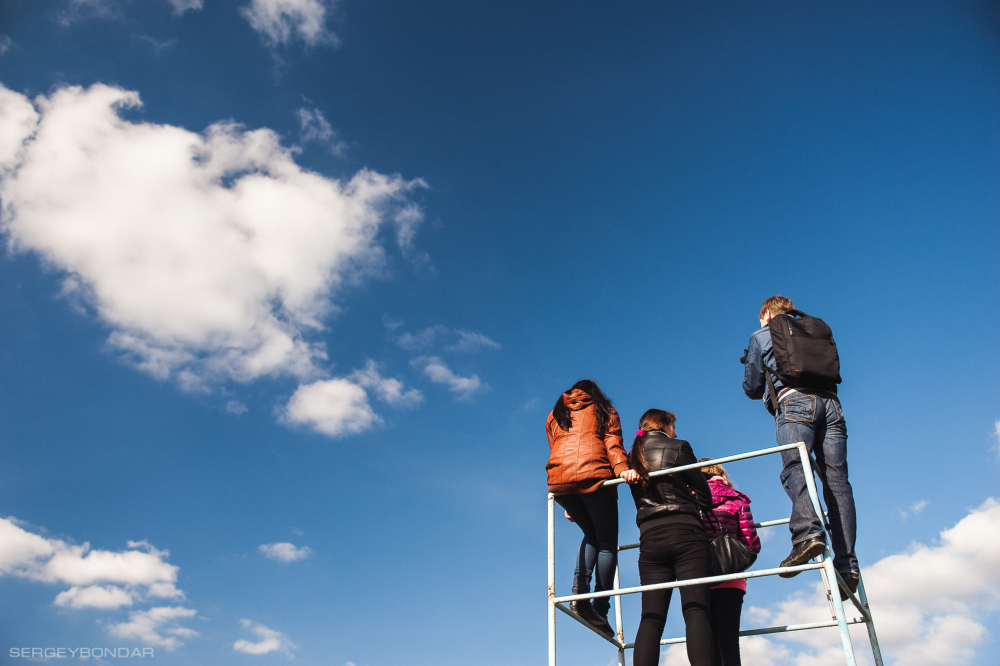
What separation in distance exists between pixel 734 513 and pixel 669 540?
3.97ft

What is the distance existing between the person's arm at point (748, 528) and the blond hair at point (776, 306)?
68.9 inches

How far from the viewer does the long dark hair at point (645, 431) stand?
500 centimetres

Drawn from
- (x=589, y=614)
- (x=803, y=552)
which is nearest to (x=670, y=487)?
(x=803, y=552)

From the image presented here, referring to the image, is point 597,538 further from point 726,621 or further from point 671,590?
point 726,621

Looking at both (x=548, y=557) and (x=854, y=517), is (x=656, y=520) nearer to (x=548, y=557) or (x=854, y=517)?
(x=548, y=557)

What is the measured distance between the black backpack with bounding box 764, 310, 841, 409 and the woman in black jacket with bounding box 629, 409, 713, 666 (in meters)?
1.11

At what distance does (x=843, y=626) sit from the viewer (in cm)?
402

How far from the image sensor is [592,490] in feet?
17.1

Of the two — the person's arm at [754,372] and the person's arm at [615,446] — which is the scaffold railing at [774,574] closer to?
the person's arm at [615,446]

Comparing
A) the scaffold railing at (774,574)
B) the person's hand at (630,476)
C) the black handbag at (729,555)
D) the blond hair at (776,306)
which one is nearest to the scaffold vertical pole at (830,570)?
the scaffold railing at (774,574)

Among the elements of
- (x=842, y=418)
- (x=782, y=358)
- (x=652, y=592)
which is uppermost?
(x=782, y=358)

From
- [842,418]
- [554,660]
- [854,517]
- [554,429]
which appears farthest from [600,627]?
[842,418]

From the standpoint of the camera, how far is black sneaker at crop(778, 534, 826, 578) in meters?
4.29

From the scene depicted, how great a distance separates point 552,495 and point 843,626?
2247mm
